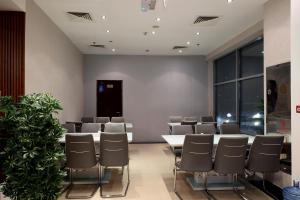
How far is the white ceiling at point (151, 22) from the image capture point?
4.78 meters

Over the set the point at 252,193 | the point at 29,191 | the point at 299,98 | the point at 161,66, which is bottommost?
the point at 252,193

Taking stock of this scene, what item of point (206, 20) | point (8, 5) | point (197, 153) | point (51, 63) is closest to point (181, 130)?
point (197, 153)

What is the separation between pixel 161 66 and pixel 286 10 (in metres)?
5.84

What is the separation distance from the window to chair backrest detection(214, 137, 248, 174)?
7.95 feet

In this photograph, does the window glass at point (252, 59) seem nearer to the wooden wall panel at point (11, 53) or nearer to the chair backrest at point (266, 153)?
the chair backrest at point (266, 153)

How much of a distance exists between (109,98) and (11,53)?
229 inches

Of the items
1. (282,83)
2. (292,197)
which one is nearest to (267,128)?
(282,83)

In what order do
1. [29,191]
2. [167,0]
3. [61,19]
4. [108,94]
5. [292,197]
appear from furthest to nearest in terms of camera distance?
[108,94]
[61,19]
[167,0]
[29,191]
[292,197]

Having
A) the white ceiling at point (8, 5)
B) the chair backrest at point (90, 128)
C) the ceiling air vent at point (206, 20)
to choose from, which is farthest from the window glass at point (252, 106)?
the white ceiling at point (8, 5)

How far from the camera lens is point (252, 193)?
14.3 feet

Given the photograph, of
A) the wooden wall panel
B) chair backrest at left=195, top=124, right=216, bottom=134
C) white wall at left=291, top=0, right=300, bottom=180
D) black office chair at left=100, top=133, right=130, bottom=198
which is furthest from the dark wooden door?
white wall at left=291, top=0, right=300, bottom=180

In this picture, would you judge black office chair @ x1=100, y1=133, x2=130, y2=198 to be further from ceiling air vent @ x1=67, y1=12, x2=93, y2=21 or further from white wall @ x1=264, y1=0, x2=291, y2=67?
white wall @ x1=264, y1=0, x2=291, y2=67

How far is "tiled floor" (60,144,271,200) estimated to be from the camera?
419 cm

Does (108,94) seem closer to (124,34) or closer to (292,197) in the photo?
(124,34)
